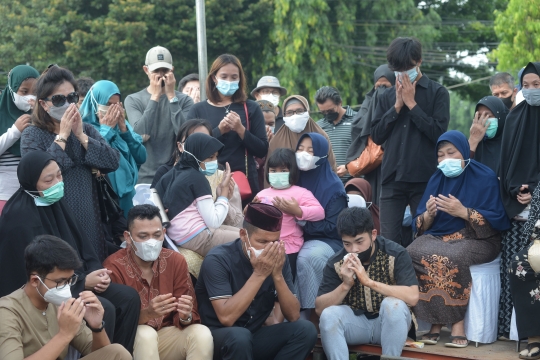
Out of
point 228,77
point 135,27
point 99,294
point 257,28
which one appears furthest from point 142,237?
point 257,28

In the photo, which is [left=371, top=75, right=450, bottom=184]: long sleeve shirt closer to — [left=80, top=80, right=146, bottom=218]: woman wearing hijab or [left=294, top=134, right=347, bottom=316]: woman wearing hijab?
[left=294, top=134, right=347, bottom=316]: woman wearing hijab

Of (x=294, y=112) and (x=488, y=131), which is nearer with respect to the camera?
(x=488, y=131)

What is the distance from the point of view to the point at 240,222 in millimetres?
7289

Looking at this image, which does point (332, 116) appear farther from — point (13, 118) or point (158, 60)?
point (13, 118)

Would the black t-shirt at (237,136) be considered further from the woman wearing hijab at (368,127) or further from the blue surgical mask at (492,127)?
the blue surgical mask at (492,127)

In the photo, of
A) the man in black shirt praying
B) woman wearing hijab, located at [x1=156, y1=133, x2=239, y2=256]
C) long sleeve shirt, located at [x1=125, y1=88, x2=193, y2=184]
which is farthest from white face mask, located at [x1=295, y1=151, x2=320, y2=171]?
long sleeve shirt, located at [x1=125, y1=88, x2=193, y2=184]

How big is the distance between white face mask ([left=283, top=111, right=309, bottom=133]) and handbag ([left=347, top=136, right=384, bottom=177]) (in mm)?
685

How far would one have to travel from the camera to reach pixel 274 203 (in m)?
7.09

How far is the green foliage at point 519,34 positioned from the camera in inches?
546

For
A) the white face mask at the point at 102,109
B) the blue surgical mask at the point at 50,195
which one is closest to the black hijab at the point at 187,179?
the white face mask at the point at 102,109

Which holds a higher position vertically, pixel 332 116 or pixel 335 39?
pixel 332 116

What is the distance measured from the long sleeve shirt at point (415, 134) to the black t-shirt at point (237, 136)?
1.09 metres

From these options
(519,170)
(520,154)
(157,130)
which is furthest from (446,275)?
(157,130)

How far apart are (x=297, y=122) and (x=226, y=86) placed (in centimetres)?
91
